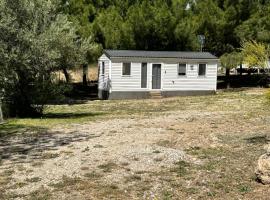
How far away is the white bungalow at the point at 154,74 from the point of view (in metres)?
33.3

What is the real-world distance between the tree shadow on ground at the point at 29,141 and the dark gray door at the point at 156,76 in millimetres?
17211

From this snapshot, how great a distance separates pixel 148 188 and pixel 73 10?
32536mm

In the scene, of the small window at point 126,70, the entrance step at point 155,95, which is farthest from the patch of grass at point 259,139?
the entrance step at point 155,95

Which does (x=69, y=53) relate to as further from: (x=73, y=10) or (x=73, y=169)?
(x=73, y=169)

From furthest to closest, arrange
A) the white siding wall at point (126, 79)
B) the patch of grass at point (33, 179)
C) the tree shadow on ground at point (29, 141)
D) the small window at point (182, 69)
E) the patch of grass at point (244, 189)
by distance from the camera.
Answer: the small window at point (182, 69), the white siding wall at point (126, 79), the tree shadow on ground at point (29, 141), the patch of grass at point (33, 179), the patch of grass at point (244, 189)

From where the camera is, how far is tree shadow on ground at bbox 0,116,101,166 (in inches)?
488

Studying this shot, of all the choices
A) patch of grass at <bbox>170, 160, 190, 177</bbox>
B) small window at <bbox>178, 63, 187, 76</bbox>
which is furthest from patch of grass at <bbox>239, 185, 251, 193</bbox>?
small window at <bbox>178, 63, 187, 76</bbox>

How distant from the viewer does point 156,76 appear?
3434 centimetres

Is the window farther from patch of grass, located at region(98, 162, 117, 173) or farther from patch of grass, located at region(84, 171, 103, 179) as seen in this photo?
patch of grass, located at region(84, 171, 103, 179)

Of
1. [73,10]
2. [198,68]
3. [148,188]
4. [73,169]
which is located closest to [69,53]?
[198,68]

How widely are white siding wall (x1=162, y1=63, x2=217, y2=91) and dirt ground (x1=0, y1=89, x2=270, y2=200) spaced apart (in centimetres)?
1478

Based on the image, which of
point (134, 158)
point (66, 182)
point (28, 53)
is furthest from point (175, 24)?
point (66, 182)

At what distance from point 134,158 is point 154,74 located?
22701mm

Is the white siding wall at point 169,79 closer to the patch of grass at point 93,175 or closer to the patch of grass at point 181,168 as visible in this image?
the patch of grass at point 181,168
